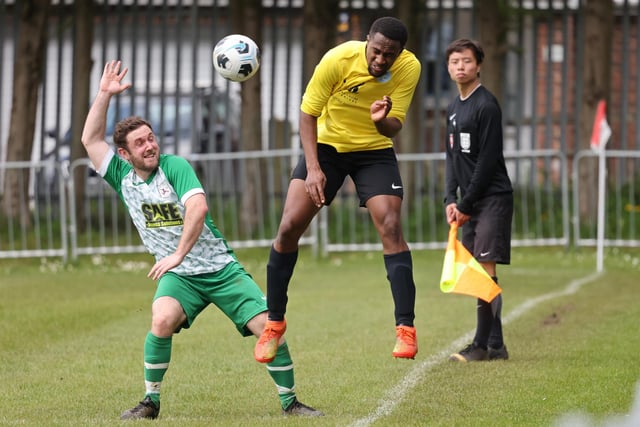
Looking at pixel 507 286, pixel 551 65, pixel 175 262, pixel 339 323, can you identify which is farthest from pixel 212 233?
pixel 551 65

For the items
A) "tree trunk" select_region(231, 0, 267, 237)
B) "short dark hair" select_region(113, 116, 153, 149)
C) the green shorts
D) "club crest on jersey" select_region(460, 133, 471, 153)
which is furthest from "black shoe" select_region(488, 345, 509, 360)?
"tree trunk" select_region(231, 0, 267, 237)

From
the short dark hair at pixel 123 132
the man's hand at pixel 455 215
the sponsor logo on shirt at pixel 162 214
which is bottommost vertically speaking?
the man's hand at pixel 455 215

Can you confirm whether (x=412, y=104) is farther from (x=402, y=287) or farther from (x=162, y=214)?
(x=162, y=214)

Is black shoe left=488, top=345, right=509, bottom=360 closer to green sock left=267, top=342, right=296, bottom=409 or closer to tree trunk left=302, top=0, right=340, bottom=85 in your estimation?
green sock left=267, top=342, right=296, bottom=409

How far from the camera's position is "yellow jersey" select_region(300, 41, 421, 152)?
8.30m

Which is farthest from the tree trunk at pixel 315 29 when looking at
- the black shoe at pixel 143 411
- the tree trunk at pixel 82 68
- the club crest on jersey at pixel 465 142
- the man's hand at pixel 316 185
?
the black shoe at pixel 143 411

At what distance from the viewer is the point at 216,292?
26.0 feet

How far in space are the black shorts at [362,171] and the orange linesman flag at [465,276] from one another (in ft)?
4.06

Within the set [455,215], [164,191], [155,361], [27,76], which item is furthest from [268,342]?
[27,76]

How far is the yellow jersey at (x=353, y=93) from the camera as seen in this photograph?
830 cm

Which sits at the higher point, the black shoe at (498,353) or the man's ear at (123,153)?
the man's ear at (123,153)

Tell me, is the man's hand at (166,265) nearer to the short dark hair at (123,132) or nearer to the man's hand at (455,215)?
the short dark hair at (123,132)

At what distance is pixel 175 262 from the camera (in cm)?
749

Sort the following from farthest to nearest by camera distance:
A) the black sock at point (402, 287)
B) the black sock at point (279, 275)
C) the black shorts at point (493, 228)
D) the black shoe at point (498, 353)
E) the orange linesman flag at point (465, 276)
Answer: the black shoe at point (498, 353) < the black shorts at point (493, 228) < the orange linesman flag at point (465, 276) < the black sock at point (279, 275) < the black sock at point (402, 287)
